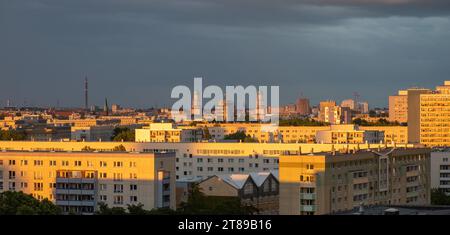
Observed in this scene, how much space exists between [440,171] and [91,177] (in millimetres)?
11896

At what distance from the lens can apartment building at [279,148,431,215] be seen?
64.2ft

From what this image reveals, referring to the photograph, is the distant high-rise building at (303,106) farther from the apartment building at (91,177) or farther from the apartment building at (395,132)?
the apartment building at (91,177)

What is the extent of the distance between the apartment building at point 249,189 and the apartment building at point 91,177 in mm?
817

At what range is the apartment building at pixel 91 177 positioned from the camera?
21.9 m

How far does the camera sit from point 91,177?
22.9 metres

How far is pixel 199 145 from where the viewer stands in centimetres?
3478

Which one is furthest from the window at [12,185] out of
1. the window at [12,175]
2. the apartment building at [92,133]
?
the apartment building at [92,133]

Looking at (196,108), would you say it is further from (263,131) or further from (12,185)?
(12,185)

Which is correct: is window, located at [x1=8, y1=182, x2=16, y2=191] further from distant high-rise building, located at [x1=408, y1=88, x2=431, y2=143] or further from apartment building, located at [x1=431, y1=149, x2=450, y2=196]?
distant high-rise building, located at [x1=408, y1=88, x2=431, y2=143]

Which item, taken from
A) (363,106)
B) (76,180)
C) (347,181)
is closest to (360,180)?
(347,181)

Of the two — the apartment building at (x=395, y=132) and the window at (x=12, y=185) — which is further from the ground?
the apartment building at (x=395, y=132)

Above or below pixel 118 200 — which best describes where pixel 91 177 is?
above
